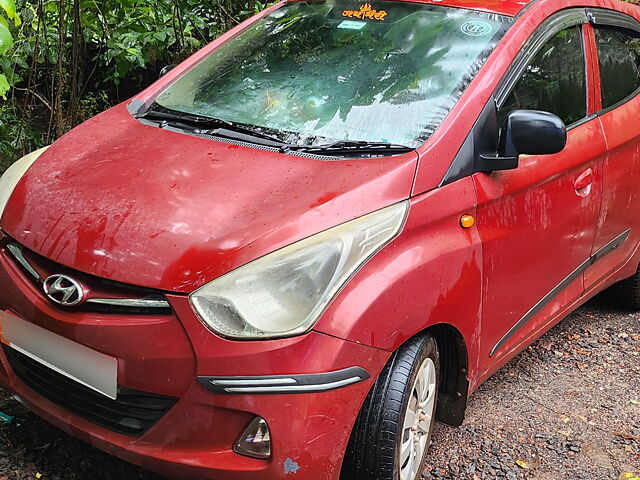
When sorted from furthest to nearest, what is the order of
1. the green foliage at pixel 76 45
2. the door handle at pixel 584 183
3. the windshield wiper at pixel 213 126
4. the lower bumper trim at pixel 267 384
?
the green foliage at pixel 76 45 → the door handle at pixel 584 183 → the windshield wiper at pixel 213 126 → the lower bumper trim at pixel 267 384

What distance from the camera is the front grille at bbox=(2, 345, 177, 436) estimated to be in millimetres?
2168

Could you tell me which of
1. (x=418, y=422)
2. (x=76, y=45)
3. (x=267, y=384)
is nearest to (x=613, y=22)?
(x=418, y=422)

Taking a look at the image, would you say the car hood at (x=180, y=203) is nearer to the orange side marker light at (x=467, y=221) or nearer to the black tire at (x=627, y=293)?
the orange side marker light at (x=467, y=221)

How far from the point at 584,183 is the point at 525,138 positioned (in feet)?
2.31

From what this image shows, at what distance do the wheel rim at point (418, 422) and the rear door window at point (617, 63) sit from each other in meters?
1.63

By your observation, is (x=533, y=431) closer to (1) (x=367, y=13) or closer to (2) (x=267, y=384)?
(2) (x=267, y=384)

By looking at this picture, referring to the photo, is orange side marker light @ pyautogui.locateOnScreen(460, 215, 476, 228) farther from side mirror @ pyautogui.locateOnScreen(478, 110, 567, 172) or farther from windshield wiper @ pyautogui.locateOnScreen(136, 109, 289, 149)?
windshield wiper @ pyautogui.locateOnScreen(136, 109, 289, 149)

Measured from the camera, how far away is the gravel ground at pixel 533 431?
2.74 metres

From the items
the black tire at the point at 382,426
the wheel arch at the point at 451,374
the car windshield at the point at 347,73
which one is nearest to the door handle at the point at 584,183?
the car windshield at the point at 347,73

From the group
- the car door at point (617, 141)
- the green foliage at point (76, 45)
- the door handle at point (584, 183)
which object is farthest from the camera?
the green foliage at point (76, 45)

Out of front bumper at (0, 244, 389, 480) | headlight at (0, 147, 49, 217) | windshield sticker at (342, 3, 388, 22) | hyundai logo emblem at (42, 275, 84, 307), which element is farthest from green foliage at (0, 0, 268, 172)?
front bumper at (0, 244, 389, 480)

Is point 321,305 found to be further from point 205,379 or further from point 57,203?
point 57,203

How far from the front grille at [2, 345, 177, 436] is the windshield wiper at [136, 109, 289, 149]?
95cm

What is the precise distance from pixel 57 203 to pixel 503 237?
1461mm
